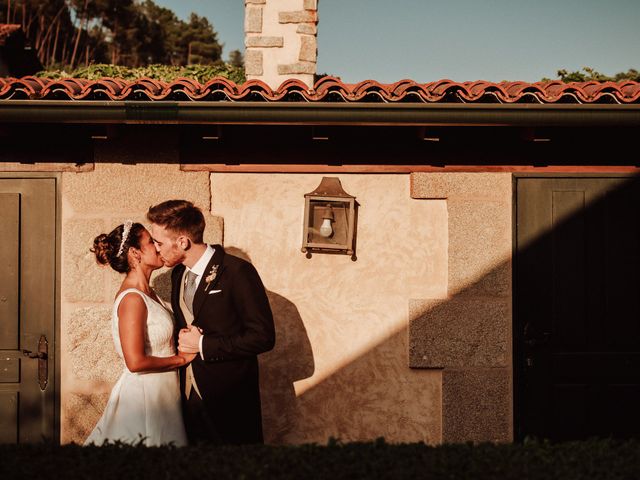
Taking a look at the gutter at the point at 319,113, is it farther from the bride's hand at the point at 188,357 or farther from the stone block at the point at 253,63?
the stone block at the point at 253,63

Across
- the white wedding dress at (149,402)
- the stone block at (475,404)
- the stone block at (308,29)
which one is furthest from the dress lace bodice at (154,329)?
the stone block at (308,29)

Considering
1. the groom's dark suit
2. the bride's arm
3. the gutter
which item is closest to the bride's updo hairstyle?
the bride's arm

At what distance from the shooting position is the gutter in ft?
13.4

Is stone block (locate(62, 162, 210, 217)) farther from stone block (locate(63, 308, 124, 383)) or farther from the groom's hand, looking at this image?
the groom's hand

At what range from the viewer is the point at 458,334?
4.68 m

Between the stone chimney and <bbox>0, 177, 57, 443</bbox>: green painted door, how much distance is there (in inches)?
92.8

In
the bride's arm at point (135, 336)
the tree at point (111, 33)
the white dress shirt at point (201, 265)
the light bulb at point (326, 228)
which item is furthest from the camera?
the tree at point (111, 33)

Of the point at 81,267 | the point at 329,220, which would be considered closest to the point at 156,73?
the point at 81,267

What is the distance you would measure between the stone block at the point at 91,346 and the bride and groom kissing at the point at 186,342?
0.84 m

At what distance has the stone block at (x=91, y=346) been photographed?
463 centimetres

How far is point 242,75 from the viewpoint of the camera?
12555 millimetres

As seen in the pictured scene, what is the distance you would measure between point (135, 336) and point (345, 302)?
1672mm

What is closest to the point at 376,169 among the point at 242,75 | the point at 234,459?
the point at 234,459

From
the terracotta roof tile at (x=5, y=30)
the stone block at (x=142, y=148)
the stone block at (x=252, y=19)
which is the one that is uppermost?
the terracotta roof tile at (x=5, y=30)
